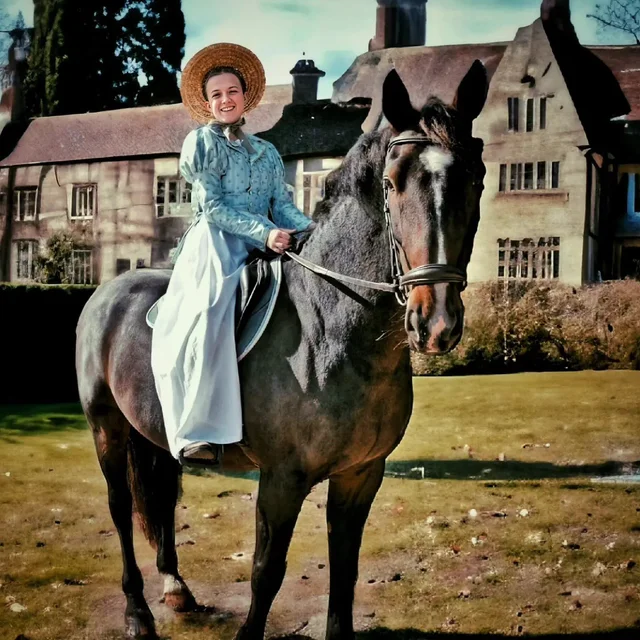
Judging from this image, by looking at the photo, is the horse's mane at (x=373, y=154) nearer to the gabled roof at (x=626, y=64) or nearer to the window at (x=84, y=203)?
the gabled roof at (x=626, y=64)

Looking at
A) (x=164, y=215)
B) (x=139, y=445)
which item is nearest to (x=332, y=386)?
(x=139, y=445)

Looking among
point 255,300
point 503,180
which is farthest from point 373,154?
point 503,180

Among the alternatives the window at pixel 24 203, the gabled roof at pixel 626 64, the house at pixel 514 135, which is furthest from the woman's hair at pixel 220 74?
the window at pixel 24 203

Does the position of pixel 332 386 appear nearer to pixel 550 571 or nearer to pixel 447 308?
pixel 447 308

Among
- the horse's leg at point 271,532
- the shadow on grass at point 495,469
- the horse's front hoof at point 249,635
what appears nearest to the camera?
the horse's leg at point 271,532

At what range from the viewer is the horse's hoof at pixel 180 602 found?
359 centimetres

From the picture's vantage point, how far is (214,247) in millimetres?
2820

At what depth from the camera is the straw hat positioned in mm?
3107

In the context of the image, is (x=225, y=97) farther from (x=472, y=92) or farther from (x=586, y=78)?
(x=586, y=78)

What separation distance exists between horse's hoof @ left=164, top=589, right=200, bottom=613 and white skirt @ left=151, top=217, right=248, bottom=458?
1.10m

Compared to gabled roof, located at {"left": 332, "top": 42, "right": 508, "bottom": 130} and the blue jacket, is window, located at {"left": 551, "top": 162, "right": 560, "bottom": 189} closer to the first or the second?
gabled roof, located at {"left": 332, "top": 42, "right": 508, "bottom": 130}

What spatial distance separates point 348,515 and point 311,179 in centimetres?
304

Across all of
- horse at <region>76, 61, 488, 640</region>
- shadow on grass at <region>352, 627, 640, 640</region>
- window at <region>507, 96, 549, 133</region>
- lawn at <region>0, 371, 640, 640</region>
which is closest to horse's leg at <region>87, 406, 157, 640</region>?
lawn at <region>0, 371, 640, 640</region>

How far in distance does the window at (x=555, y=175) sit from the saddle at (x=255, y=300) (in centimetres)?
272
